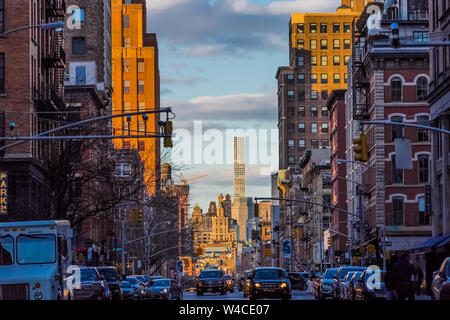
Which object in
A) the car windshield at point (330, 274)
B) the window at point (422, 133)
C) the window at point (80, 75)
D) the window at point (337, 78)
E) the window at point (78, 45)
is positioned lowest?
the car windshield at point (330, 274)

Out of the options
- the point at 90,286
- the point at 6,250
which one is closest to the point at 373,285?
the point at 90,286

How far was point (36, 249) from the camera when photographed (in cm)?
3056

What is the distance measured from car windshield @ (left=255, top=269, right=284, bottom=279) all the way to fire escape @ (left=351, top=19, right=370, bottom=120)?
45.2 meters

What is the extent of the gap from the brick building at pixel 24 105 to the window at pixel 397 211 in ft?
114

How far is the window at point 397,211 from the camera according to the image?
89.3 m

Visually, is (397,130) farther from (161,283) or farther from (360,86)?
(161,283)

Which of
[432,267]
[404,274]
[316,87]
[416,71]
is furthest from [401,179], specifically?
[316,87]

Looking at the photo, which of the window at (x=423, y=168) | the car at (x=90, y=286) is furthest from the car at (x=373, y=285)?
the window at (x=423, y=168)

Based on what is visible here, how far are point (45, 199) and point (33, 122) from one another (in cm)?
732

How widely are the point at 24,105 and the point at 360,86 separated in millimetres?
39556

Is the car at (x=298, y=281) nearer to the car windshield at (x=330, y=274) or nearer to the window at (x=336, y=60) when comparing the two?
the car windshield at (x=330, y=274)

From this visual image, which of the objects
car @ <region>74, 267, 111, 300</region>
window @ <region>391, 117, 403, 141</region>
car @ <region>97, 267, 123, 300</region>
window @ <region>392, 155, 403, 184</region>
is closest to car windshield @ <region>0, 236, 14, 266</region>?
car @ <region>74, 267, 111, 300</region>

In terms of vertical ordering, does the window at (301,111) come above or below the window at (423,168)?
above
